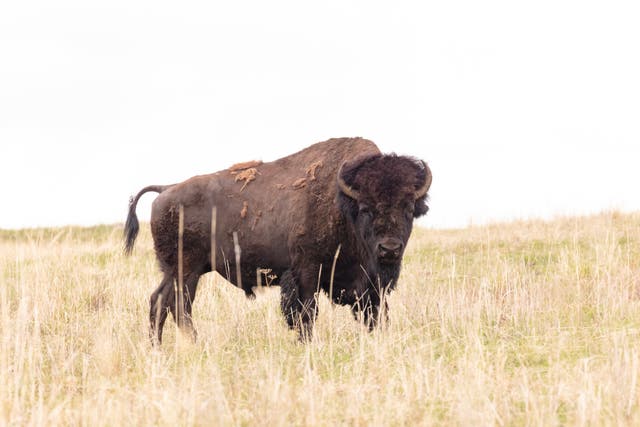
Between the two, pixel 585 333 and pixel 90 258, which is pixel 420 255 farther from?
pixel 585 333

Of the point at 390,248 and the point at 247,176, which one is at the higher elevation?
the point at 247,176

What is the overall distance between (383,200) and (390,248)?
1.68 feet

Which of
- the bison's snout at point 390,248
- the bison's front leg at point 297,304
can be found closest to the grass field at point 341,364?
the bison's front leg at point 297,304

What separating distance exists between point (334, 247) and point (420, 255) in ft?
24.8

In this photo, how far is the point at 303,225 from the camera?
7836mm

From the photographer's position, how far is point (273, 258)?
27.0ft

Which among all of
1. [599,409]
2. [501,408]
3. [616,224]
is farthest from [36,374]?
[616,224]

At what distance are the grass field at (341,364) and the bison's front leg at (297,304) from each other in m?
0.19

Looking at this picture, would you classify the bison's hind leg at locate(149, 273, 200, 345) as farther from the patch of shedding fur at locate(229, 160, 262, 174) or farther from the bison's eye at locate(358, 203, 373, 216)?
the bison's eye at locate(358, 203, 373, 216)

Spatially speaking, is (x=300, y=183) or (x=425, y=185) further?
(x=300, y=183)

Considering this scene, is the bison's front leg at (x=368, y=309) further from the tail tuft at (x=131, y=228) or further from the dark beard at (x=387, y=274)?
the tail tuft at (x=131, y=228)

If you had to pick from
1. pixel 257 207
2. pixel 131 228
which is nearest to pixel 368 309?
pixel 257 207

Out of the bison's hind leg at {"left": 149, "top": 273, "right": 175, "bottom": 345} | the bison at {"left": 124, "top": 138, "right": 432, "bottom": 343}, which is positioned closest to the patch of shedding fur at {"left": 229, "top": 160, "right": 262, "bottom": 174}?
the bison at {"left": 124, "top": 138, "right": 432, "bottom": 343}

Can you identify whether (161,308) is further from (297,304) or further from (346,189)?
(346,189)
